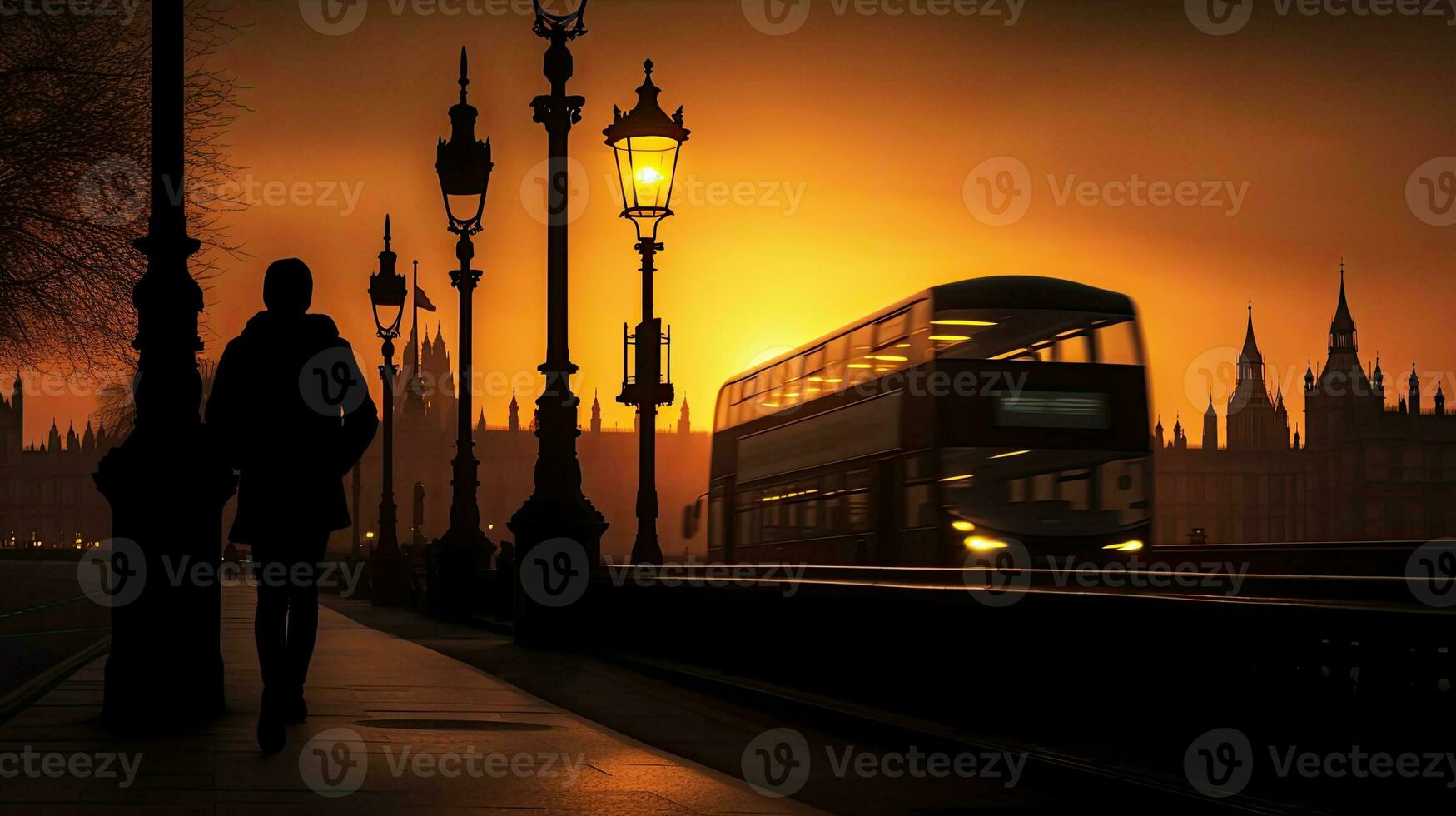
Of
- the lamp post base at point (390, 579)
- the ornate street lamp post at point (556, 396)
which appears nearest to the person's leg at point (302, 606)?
the ornate street lamp post at point (556, 396)

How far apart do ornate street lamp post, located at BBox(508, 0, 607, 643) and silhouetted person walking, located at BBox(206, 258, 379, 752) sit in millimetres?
7859

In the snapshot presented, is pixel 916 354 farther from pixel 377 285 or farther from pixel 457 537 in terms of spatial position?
pixel 377 285

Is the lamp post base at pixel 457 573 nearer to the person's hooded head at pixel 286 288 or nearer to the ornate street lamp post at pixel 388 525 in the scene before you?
the ornate street lamp post at pixel 388 525

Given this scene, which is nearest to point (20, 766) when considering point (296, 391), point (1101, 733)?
point (296, 391)

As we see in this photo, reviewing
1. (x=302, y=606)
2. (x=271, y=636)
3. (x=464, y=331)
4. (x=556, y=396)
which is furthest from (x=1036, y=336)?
(x=271, y=636)

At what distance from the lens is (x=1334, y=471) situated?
15575cm

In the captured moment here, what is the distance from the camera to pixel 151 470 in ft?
22.9

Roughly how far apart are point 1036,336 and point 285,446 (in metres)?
13.3

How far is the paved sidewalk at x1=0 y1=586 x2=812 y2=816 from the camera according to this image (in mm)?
5270

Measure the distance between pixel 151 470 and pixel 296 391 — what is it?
1174 millimetres

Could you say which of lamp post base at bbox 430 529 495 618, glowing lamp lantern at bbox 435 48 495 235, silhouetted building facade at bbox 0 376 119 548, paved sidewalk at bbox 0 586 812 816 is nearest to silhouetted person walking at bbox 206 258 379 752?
paved sidewalk at bbox 0 586 812 816

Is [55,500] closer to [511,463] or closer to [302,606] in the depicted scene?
[511,463]

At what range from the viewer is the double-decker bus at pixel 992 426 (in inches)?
711

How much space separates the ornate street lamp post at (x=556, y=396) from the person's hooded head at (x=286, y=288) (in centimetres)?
779
